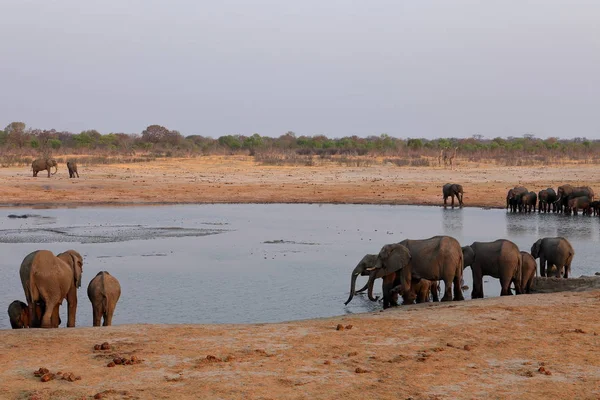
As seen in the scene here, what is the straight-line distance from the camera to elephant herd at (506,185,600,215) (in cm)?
2995

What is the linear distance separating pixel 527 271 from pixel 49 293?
26.6ft

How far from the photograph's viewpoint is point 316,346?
29.8ft

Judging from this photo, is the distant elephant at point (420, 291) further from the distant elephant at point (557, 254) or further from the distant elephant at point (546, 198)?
the distant elephant at point (546, 198)

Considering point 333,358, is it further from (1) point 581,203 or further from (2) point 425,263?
(1) point 581,203

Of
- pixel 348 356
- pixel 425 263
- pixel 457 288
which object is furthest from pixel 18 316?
pixel 457 288

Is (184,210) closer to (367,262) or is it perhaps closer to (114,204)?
(114,204)

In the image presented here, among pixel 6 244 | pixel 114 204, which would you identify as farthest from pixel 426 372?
pixel 114 204

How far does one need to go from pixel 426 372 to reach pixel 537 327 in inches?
103

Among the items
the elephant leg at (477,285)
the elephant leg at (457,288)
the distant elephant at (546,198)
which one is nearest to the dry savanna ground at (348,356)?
the elephant leg at (457,288)

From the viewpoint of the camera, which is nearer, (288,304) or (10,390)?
(10,390)

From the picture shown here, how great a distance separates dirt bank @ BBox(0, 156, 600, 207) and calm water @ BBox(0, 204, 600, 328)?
2.76 metres

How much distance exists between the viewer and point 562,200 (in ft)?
102

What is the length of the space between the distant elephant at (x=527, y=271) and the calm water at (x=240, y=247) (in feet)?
3.11

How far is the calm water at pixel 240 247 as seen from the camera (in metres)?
14.1
